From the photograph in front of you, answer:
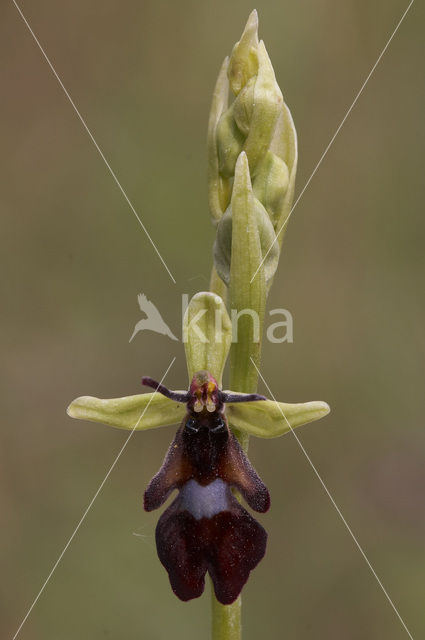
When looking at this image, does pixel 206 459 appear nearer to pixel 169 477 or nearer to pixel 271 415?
pixel 169 477

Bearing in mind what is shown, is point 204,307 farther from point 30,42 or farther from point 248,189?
point 30,42

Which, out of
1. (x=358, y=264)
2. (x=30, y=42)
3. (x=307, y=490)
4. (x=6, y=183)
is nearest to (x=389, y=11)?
(x=358, y=264)

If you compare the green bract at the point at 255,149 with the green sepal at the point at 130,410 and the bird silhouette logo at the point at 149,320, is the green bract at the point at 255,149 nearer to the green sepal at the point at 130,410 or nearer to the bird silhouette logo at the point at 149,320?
the green sepal at the point at 130,410

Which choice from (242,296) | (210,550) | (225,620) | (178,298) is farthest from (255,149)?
(178,298)

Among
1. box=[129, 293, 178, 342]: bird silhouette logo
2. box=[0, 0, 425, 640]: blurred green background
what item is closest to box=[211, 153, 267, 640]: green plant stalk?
box=[0, 0, 425, 640]: blurred green background

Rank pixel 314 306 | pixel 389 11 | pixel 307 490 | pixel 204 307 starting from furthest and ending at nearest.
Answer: pixel 389 11 → pixel 314 306 → pixel 307 490 → pixel 204 307
